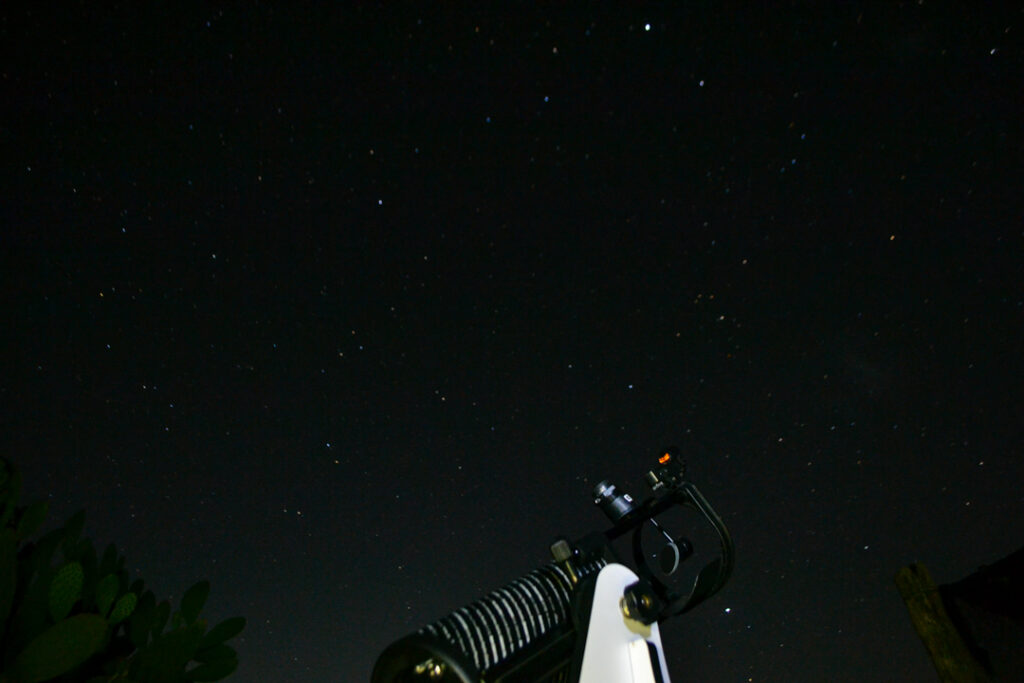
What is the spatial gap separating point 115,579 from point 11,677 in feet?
0.73

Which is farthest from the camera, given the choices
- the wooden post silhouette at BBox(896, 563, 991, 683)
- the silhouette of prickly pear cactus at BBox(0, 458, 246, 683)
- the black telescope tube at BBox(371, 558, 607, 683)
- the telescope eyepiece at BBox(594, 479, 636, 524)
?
the wooden post silhouette at BBox(896, 563, 991, 683)

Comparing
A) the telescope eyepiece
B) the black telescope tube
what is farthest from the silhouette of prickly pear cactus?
the telescope eyepiece

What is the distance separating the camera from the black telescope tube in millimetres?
1003

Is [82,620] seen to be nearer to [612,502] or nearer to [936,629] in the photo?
[612,502]

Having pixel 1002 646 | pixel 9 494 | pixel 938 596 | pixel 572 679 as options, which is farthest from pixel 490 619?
pixel 1002 646

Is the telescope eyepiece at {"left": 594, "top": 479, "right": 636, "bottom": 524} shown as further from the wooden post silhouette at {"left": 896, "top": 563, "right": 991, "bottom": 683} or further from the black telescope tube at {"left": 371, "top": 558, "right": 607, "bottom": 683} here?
the wooden post silhouette at {"left": 896, "top": 563, "right": 991, "bottom": 683}

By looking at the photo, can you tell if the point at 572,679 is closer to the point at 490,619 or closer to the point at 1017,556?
the point at 490,619

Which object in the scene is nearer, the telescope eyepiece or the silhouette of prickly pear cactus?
the silhouette of prickly pear cactus

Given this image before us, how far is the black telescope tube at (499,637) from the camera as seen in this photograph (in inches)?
39.5

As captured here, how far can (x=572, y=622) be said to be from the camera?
1.39 m

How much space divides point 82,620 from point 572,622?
1.09 meters

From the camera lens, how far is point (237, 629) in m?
0.93

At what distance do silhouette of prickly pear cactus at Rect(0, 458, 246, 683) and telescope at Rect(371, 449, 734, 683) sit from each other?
0.37 m

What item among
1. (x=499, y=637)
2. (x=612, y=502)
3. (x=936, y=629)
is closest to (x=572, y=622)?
(x=499, y=637)
